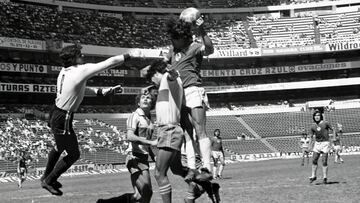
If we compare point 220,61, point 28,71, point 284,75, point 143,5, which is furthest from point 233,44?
point 28,71

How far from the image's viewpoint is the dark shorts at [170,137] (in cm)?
807

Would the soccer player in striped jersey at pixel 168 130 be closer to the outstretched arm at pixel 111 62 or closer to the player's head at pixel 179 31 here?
the outstretched arm at pixel 111 62

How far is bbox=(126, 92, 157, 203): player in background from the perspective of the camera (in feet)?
33.0

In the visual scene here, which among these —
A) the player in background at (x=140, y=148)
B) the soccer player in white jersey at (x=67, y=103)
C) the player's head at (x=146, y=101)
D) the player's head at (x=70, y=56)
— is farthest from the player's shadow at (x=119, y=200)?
the player's head at (x=70, y=56)

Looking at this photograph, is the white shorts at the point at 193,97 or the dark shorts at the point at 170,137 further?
the white shorts at the point at 193,97

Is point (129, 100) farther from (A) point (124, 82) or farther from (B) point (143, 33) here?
(B) point (143, 33)

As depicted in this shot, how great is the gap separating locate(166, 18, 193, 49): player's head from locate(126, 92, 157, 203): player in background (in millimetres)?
1578

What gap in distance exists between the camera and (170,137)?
8094 millimetres

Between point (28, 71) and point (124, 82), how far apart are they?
12.6 metres

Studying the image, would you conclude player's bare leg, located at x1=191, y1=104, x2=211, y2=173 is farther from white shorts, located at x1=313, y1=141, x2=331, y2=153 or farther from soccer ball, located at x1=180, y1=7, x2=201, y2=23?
white shorts, located at x1=313, y1=141, x2=331, y2=153

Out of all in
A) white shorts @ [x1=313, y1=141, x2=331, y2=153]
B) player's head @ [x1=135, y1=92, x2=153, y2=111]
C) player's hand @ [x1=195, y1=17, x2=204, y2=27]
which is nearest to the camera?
player's hand @ [x1=195, y1=17, x2=204, y2=27]

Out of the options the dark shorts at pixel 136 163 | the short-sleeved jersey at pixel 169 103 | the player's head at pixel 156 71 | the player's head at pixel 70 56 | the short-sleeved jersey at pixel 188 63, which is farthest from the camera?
the dark shorts at pixel 136 163

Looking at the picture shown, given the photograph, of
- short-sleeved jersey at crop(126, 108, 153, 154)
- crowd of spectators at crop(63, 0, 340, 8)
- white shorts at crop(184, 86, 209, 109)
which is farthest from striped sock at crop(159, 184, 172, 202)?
crowd of spectators at crop(63, 0, 340, 8)

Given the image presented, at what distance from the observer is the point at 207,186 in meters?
8.32
